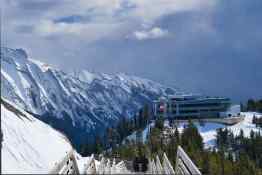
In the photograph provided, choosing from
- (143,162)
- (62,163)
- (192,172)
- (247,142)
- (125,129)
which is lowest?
(125,129)

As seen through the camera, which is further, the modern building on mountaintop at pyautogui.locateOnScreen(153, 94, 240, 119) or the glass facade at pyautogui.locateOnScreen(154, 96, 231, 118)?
the glass facade at pyautogui.locateOnScreen(154, 96, 231, 118)

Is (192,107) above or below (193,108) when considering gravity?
above

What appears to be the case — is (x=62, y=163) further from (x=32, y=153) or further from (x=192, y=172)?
(x=192, y=172)

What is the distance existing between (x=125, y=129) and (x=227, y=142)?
177 ft

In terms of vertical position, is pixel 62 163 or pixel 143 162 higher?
pixel 62 163

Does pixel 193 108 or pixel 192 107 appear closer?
pixel 192 107

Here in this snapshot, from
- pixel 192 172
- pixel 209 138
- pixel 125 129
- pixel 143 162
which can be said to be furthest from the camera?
pixel 125 129

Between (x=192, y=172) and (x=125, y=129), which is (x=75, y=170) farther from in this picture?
(x=125, y=129)

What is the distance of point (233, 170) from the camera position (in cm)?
7669

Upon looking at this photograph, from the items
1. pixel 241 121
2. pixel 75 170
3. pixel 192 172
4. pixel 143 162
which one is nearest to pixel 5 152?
A: pixel 75 170

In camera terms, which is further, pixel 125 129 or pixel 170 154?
pixel 125 129

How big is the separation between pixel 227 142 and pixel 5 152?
405 feet

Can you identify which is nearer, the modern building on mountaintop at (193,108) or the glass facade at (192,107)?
the modern building on mountaintop at (193,108)

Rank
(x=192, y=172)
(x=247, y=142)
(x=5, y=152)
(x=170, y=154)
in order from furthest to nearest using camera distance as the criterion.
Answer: (x=247, y=142), (x=170, y=154), (x=192, y=172), (x=5, y=152)
